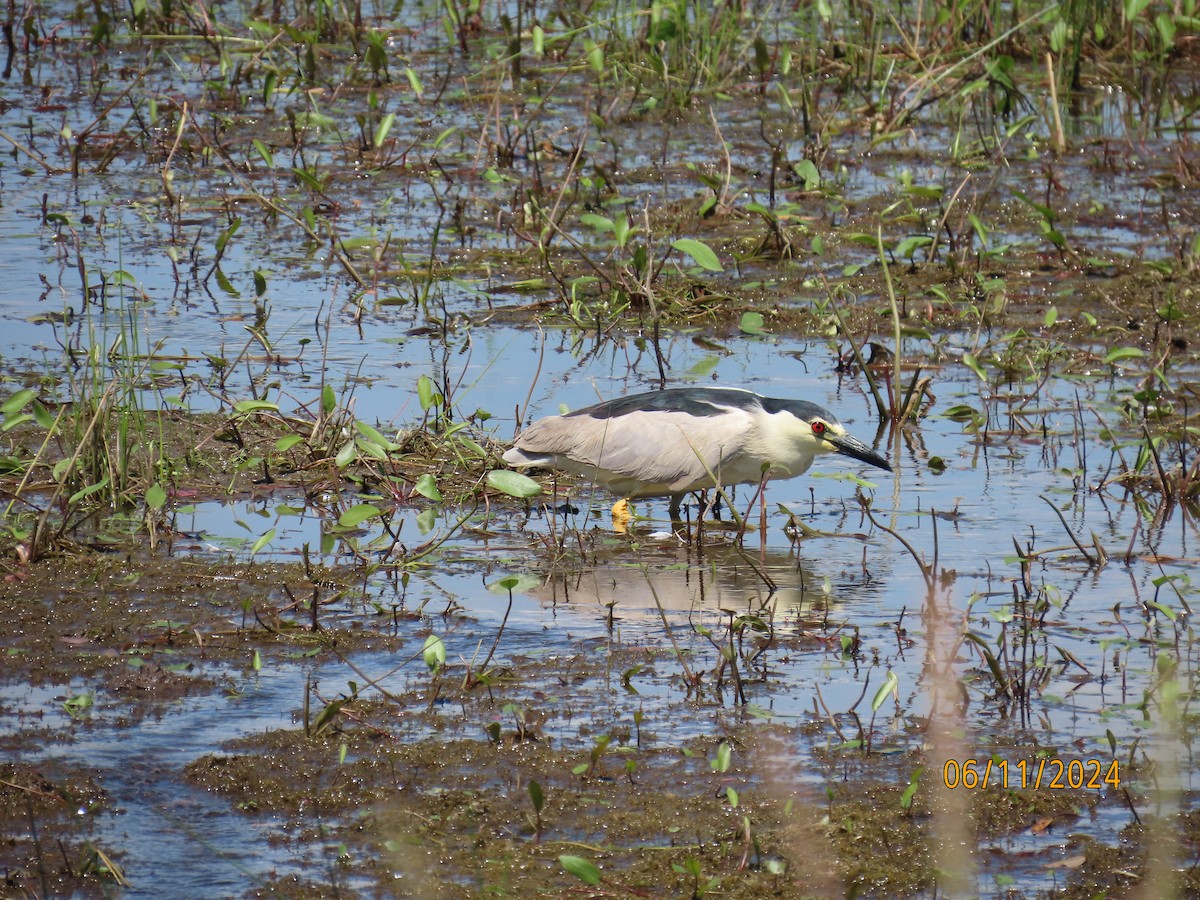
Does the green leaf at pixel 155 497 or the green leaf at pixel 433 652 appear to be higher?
the green leaf at pixel 155 497

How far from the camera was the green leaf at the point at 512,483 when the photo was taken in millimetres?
5711

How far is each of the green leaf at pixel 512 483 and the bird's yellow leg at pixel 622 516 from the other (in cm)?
58

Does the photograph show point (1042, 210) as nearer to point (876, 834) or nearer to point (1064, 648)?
point (1064, 648)

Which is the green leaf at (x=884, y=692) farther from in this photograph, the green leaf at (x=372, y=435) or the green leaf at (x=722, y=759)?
the green leaf at (x=372, y=435)

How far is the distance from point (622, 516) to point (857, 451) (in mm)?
886

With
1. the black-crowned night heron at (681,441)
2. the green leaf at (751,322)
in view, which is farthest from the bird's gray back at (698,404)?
the green leaf at (751,322)

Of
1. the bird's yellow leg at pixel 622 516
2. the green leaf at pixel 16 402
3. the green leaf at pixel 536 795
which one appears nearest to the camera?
the green leaf at pixel 536 795

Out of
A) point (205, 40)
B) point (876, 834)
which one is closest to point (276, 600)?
point (876, 834)

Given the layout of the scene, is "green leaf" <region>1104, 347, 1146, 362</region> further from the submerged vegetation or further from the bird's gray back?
the bird's gray back

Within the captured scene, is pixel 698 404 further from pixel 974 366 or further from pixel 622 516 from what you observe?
pixel 974 366

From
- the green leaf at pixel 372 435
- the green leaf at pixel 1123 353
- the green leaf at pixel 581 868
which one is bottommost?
the green leaf at pixel 581 868

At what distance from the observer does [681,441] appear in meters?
6.33

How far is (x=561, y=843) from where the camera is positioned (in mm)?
3898

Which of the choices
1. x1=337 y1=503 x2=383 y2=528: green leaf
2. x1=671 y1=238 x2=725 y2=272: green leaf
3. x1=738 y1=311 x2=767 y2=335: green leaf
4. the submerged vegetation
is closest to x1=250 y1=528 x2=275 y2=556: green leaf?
the submerged vegetation
